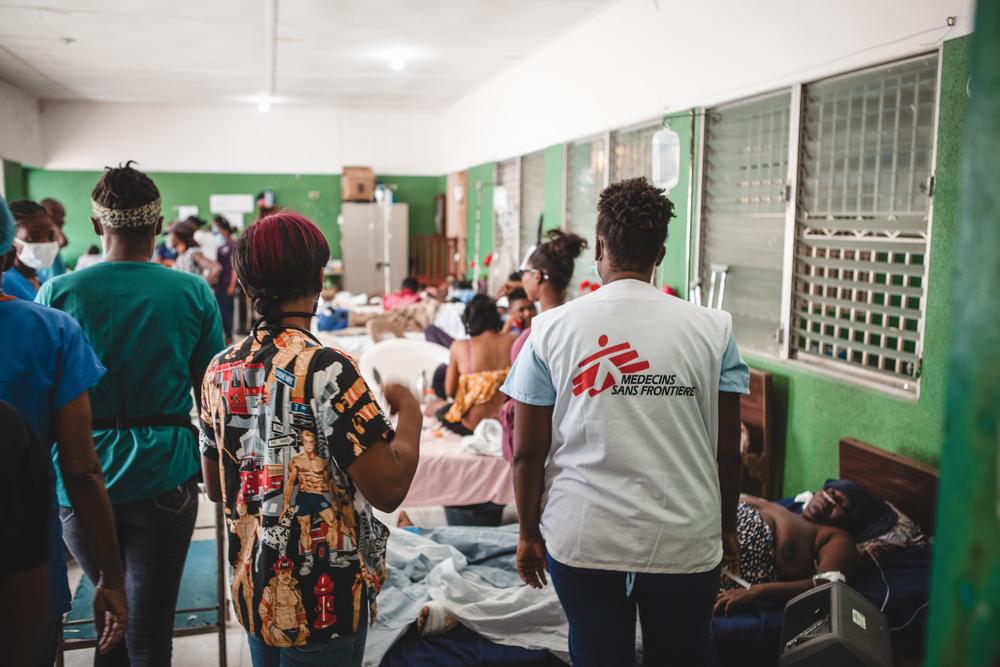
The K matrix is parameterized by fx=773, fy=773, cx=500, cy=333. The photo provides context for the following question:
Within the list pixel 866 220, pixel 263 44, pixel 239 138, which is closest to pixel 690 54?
pixel 866 220

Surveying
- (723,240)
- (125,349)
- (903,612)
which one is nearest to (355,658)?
(125,349)

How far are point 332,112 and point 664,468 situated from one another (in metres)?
10.8

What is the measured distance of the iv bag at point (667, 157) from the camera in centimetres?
470

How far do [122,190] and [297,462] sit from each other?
3.24ft

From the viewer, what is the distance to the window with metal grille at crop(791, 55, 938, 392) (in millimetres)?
3045

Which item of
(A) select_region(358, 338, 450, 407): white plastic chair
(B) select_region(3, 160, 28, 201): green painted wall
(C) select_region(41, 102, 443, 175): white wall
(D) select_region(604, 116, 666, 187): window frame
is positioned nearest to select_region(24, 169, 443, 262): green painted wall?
(C) select_region(41, 102, 443, 175): white wall

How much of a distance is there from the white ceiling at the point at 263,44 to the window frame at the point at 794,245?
7.53 ft

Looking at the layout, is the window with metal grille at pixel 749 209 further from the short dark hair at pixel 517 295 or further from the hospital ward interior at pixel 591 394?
the short dark hair at pixel 517 295

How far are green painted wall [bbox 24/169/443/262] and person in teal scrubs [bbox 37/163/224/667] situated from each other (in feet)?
28.8

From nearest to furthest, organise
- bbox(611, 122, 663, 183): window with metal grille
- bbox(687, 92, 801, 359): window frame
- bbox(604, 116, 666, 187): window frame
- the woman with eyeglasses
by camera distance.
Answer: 1. the woman with eyeglasses
2. bbox(687, 92, 801, 359): window frame
3. bbox(604, 116, 666, 187): window frame
4. bbox(611, 122, 663, 183): window with metal grille

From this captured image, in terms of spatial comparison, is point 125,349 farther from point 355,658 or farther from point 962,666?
point 962,666

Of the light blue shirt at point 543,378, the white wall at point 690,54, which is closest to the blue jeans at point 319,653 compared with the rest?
the light blue shirt at point 543,378

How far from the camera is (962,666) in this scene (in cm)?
52

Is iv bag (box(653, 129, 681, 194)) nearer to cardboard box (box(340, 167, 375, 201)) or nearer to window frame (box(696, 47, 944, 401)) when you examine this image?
window frame (box(696, 47, 944, 401))
